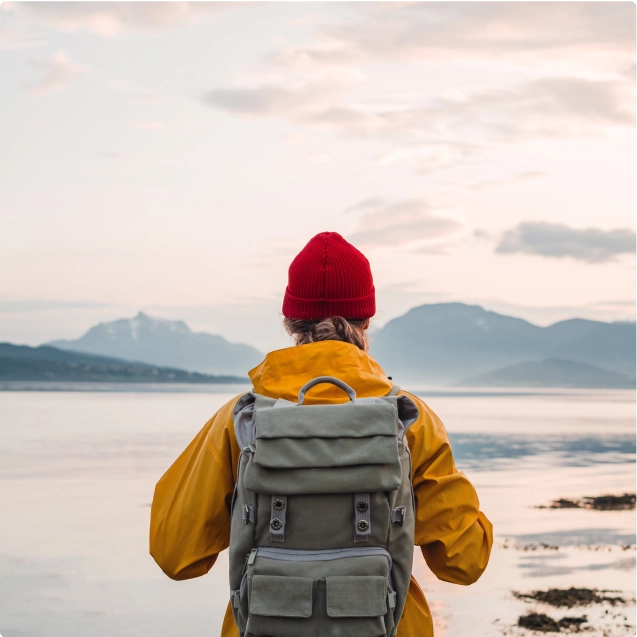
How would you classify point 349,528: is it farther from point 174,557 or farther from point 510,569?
point 510,569

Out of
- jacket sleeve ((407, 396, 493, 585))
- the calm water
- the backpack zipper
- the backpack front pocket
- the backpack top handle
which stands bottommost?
the calm water

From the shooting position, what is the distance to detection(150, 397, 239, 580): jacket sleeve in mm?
2641

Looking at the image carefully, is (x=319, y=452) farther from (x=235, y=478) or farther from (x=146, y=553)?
(x=146, y=553)

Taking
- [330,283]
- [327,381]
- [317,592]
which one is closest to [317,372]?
[327,381]

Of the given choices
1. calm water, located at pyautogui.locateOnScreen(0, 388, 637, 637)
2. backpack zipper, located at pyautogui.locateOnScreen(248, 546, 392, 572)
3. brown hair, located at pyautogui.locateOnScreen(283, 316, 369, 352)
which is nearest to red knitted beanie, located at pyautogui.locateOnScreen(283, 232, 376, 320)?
brown hair, located at pyautogui.locateOnScreen(283, 316, 369, 352)

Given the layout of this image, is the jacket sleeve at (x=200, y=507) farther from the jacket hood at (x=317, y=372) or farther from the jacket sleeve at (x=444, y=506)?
the jacket sleeve at (x=444, y=506)

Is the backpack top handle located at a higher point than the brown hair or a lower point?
lower

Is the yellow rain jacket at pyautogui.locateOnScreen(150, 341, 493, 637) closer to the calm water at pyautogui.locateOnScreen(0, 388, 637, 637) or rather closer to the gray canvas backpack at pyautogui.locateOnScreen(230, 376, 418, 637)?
the gray canvas backpack at pyautogui.locateOnScreen(230, 376, 418, 637)

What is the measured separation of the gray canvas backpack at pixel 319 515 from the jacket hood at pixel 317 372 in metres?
0.06

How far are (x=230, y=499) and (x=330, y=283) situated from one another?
0.78m

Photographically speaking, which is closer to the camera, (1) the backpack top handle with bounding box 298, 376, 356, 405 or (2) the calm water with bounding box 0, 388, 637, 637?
(1) the backpack top handle with bounding box 298, 376, 356, 405

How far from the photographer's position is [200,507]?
2.64 m

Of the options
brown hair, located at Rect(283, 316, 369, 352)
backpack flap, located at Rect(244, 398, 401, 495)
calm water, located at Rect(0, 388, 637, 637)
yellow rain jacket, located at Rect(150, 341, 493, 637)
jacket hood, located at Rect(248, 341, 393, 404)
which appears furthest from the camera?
calm water, located at Rect(0, 388, 637, 637)

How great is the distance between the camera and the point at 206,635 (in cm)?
973
